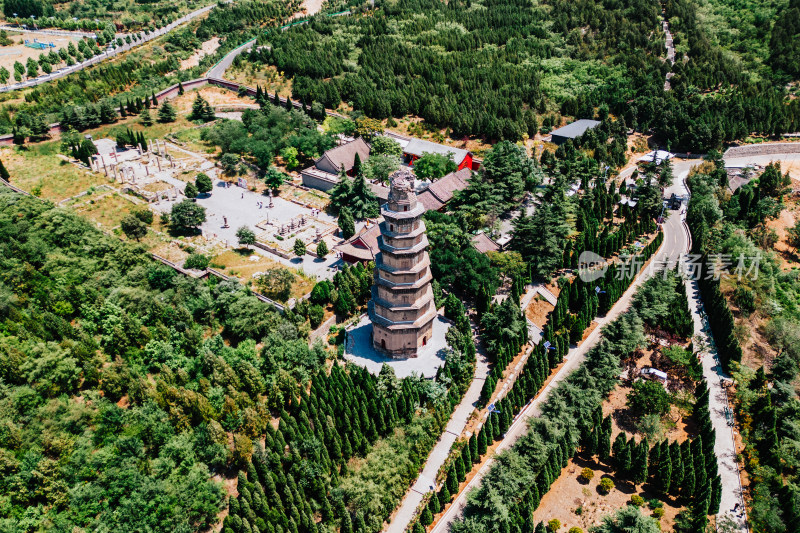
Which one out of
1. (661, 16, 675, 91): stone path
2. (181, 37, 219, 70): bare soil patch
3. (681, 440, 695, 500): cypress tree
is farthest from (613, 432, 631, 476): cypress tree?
(181, 37, 219, 70): bare soil patch

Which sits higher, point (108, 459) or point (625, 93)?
point (625, 93)

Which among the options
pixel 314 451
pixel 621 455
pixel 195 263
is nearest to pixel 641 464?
pixel 621 455

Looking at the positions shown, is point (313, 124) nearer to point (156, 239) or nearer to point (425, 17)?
point (156, 239)

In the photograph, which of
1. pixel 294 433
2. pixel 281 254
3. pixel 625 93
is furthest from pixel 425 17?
pixel 294 433

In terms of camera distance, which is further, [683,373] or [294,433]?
[683,373]

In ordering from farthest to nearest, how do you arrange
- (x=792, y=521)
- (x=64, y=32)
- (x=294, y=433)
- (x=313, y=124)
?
(x=64, y=32) → (x=313, y=124) → (x=294, y=433) → (x=792, y=521)

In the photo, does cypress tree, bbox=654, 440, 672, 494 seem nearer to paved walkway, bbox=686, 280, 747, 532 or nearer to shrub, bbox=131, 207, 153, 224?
paved walkway, bbox=686, 280, 747, 532

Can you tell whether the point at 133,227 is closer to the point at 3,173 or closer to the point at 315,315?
the point at 3,173
